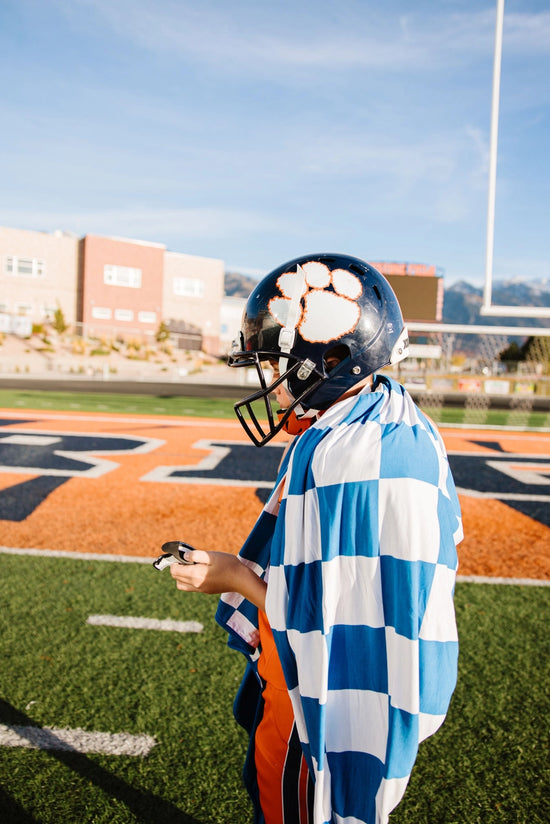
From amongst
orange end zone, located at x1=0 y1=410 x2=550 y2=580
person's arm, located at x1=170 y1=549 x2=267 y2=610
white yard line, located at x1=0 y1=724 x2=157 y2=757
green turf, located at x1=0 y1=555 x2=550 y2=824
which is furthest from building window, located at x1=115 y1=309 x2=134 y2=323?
person's arm, located at x1=170 y1=549 x2=267 y2=610

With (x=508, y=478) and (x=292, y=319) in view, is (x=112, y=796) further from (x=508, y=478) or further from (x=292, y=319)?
(x=508, y=478)

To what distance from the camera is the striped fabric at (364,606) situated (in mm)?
1085

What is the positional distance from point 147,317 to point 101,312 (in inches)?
135

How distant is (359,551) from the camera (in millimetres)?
1092

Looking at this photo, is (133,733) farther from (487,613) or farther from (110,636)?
(487,613)

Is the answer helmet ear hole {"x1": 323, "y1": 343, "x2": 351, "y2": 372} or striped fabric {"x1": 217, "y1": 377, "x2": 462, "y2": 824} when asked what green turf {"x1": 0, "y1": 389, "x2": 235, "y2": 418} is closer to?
helmet ear hole {"x1": 323, "y1": 343, "x2": 351, "y2": 372}

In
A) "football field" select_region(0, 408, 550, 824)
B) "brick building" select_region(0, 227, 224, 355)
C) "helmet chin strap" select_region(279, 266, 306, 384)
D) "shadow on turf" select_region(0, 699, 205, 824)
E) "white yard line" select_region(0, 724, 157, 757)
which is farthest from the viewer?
"brick building" select_region(0, 227, 224, 355)

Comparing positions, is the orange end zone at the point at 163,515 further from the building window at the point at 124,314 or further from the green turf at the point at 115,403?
the building window at the point at 124,314

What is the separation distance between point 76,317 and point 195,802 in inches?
1788

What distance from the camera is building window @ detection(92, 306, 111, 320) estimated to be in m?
43.6

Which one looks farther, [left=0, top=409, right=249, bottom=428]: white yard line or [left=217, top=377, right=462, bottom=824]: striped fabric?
[left=0, top=409, right=249, bottom=428]: white yard line

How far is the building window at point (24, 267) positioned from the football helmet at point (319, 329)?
4499 cm

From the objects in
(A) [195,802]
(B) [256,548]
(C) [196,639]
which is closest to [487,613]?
(C) [196,639]

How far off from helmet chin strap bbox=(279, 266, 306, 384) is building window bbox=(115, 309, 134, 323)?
44855 mm
